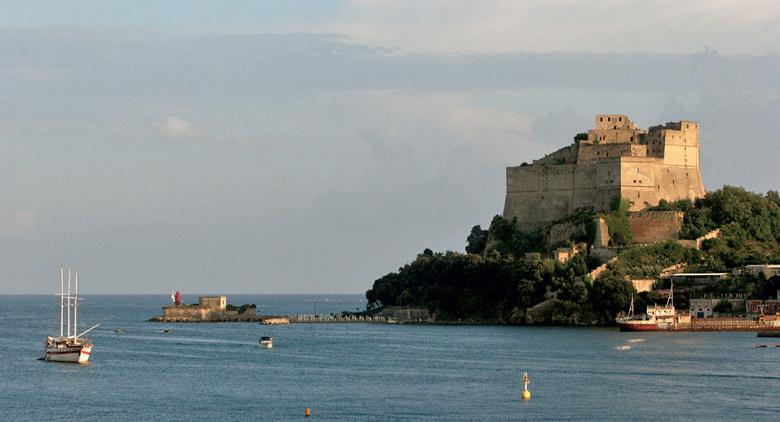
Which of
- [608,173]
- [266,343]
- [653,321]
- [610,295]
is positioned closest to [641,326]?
[653,321]

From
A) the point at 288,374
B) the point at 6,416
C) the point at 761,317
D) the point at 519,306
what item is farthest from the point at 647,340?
the point at 6,416

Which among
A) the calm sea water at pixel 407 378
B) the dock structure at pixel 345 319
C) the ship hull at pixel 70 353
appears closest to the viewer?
the calm sea water at pixel 407 378

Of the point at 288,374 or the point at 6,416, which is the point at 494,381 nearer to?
the point at 288,374

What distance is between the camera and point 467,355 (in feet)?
241

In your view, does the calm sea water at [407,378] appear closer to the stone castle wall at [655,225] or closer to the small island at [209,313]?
the stone castle wall at [655,225]

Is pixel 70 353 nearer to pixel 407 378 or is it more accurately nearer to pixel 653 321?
pixel 407 378

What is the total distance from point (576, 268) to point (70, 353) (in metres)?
41.2

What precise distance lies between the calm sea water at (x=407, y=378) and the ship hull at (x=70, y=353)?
86cm

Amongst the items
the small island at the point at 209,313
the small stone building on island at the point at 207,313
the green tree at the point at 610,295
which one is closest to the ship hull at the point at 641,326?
the green tree at the point at 610,295

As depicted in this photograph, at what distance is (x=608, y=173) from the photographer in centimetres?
10738

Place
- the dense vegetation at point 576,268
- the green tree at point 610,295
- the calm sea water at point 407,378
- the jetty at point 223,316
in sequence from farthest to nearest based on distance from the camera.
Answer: the jetty at point 223,316 → the dense vegetation at point 576,268 → the green tree at point 610,295 → the calm sea water at point 407,378

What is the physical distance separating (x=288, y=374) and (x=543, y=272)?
1459 inches

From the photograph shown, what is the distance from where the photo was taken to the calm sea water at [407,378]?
49594 mm

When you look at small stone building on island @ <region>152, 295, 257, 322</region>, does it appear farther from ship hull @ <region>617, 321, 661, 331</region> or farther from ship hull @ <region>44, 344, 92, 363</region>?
ship hull @ <region>44, 344, 92, 363</region>
